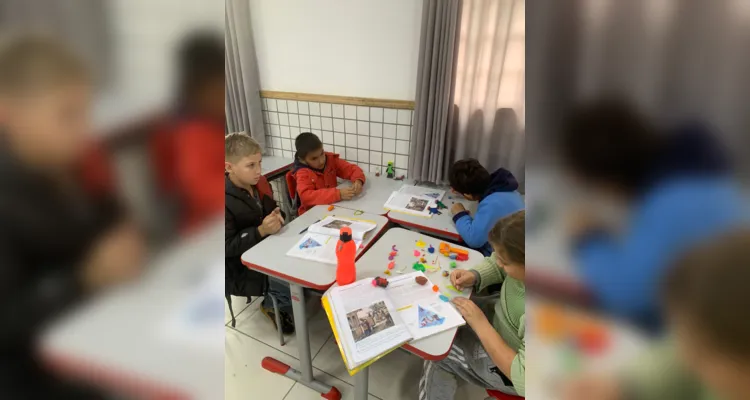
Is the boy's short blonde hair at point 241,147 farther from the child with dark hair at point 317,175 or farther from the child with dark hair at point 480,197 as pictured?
the child with dark hair at point 480,197

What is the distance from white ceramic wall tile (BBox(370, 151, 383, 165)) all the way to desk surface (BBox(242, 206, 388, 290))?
985 millimetres

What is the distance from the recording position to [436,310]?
120 cm

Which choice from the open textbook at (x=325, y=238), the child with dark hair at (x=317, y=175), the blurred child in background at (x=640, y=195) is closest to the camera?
the blurred child in background at (x=640, y=195)

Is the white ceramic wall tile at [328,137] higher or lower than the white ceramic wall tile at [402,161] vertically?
higher

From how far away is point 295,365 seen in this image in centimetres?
188

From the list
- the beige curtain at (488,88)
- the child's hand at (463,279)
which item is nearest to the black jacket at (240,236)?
the child's hand at (463,279)

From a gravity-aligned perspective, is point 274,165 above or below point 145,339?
below

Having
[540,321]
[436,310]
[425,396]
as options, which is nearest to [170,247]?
[540,321]

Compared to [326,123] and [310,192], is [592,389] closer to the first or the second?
[310,192]

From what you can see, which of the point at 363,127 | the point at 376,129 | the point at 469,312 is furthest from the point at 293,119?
the point at 469,312

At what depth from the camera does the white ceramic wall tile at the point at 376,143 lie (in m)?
2.67

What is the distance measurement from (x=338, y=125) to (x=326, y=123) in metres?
0.11

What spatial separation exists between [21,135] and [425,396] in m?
1.45

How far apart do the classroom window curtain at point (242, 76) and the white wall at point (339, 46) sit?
0.21 feet
